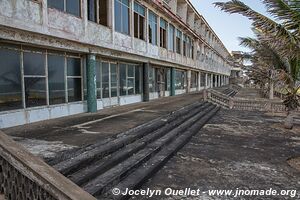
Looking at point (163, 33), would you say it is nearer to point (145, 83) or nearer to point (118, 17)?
point (145, 83)

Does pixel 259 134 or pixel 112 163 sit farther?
pixel 259 134

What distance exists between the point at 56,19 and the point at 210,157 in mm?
6958

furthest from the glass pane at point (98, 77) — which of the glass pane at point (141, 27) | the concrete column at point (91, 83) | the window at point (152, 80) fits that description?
the window at point (152, 80)

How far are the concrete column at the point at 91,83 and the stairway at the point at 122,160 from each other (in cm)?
435

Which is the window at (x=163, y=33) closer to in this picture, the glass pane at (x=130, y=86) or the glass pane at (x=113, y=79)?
the glass pane at (x=130, y=86)

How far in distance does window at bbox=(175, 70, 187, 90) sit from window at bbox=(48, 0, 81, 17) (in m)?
18.1

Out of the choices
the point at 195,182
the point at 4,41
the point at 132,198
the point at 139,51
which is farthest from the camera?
the point at 139,51

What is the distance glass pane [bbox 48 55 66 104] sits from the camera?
10234 mm

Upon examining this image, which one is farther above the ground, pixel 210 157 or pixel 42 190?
pixel 42 190

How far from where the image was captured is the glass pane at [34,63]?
9055 millimetres

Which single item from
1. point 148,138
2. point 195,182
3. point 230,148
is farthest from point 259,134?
point 195,182

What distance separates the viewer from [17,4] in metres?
7.54

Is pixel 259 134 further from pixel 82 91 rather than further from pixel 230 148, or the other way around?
pixel 82 91

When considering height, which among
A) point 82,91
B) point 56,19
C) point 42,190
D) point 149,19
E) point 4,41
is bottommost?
point 42,190
